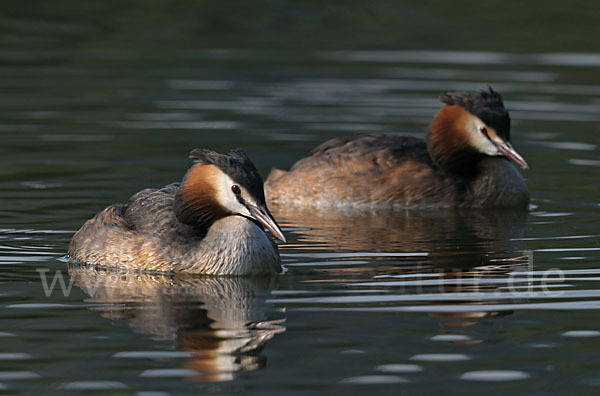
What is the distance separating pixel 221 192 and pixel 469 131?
4863 millimetres

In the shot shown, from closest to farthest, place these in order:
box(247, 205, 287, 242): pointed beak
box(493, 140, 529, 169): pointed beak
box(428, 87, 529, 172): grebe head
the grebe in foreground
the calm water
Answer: the calm water → box(247, 205, 287, 242): pointed beak → the grebe in foreground → box(493, 140, 529, 169): pointed beak → box(428, 87, 529, 172): grebe head

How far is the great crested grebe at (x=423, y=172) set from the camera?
49.9 feet

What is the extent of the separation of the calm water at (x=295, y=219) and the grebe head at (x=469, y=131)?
744 millimetres

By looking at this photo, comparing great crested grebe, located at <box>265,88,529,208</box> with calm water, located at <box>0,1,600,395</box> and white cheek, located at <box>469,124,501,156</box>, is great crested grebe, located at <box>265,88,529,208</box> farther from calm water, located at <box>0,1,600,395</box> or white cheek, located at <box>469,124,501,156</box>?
calm water, located at <box>0,1,600,395</box>

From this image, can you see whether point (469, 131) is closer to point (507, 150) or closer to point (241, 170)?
point (507, 150)

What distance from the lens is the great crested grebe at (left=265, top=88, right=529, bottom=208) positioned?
15.2m

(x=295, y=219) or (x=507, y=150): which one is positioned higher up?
(x=507, y=150)

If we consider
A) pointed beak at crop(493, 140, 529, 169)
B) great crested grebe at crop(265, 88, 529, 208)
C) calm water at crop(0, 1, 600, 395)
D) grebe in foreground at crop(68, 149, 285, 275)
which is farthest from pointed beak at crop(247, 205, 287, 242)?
pointed beak at crop(493, 140, 529, 169)

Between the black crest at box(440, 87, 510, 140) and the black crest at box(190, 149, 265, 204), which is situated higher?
the black crest at box(440, 87, 510, 140)

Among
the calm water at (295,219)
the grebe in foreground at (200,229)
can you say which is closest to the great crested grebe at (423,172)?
the calm water at (295,219)

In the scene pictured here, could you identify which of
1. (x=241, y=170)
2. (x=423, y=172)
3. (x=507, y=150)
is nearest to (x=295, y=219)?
(x=423, y=172)

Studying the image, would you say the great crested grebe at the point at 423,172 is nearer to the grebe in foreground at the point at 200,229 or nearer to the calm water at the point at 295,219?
the calm water at the point at 295,219

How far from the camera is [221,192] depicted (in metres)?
11.2

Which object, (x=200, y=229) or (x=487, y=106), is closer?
(x=200, y=229)
